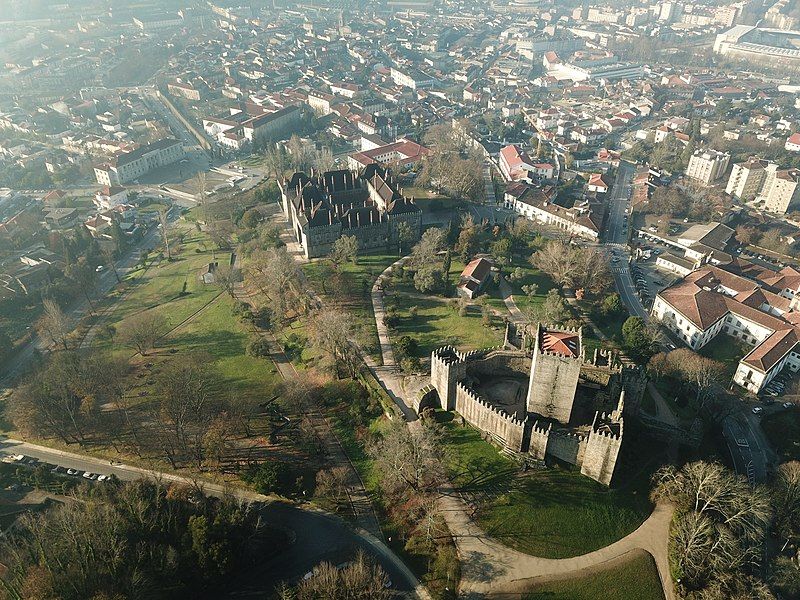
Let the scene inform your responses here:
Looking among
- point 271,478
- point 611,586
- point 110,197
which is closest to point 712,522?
Answer: point 611,586

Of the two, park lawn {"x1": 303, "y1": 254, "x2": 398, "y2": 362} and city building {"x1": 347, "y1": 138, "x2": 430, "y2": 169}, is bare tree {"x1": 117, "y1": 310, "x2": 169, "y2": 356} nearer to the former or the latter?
park lawn {"x1": 303, "y1": 254, "x2": 398, "y2": 362}

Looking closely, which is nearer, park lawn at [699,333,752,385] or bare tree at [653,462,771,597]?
bare tree at [653,462,771,597]

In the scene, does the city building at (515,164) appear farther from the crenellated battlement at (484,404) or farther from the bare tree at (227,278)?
the crenellated battlement at (484,404)

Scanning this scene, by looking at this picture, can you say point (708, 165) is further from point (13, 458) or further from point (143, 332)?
point (13, 458)

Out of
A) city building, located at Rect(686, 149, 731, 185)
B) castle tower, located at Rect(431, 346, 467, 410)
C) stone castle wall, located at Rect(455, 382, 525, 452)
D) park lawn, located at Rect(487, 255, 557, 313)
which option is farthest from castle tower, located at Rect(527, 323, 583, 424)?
city building, located at Rect(686, 149, 731, 185)

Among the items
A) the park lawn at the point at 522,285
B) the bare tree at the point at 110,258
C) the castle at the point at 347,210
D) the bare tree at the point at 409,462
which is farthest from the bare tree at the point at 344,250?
the bare tree at the point at 110,258

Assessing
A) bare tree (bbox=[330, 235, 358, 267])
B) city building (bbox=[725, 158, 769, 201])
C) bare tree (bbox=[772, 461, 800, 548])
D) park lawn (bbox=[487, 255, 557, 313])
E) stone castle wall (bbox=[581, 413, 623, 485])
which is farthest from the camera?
city building (bbox=[725, 158, 769, 201])
